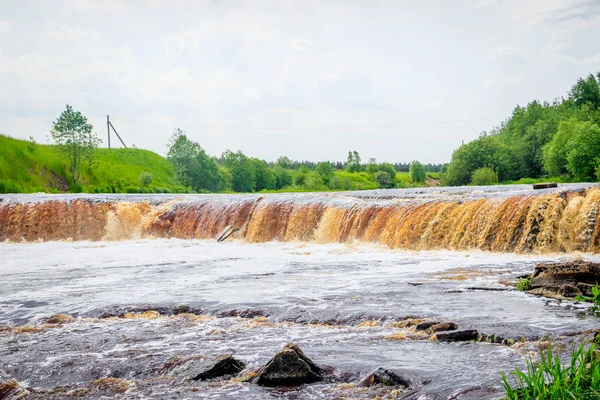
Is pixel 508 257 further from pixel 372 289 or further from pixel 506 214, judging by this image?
pixel 372 289

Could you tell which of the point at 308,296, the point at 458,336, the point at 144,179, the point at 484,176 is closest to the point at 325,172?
the point at 144,179

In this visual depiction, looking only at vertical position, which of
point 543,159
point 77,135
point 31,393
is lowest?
point 31,393

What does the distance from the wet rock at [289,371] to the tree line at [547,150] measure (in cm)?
4957

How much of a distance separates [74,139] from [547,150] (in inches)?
1877

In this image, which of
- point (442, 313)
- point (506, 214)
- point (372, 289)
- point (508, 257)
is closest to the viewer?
point (442, 313)

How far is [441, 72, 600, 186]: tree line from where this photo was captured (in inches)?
2158

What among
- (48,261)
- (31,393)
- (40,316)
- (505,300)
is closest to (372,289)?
(505,300)

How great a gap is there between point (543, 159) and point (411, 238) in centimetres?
4921

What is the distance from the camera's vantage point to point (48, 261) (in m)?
21.9

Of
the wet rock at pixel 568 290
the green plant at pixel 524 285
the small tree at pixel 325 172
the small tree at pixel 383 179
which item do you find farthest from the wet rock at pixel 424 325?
the small tree at pixel 383 179

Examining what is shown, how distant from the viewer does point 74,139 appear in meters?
64.5

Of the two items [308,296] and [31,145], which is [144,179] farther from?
[308,296]

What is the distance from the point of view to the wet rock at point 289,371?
7.19m

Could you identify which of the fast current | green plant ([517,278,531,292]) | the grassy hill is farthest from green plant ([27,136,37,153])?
green plant ([517,278,531,292])
